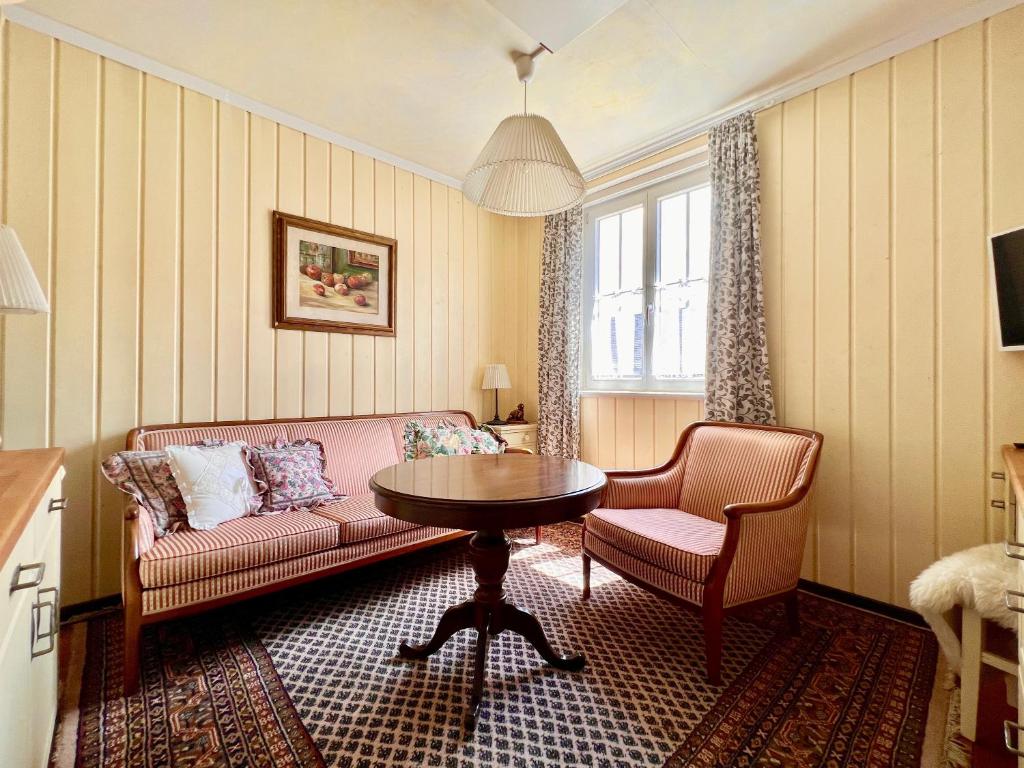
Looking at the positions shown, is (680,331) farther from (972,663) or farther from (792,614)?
(972,663)

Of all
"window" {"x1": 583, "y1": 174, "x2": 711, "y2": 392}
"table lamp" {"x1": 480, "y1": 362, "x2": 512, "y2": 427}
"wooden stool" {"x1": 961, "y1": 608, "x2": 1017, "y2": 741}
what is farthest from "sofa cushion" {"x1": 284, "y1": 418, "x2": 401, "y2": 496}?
"wooden stool" {"x1": 961, "y1": 608, "x2": 1017, "y2": 741}

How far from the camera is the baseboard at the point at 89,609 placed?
7.17 feet

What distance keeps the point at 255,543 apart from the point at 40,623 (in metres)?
0.78

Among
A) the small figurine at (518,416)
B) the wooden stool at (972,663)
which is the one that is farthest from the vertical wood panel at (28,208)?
the wooden stool at (972,663)

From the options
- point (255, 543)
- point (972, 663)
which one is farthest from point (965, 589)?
point (255, 543)

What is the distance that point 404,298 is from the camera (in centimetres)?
358

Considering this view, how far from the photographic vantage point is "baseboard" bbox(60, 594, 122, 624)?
7.17 ft

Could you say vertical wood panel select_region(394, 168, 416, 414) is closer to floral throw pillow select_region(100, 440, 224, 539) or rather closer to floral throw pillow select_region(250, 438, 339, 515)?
floral throw pillow select_region(250, 438, 339, 515)

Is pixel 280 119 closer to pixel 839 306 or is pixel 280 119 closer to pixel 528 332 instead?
pixel 528 332

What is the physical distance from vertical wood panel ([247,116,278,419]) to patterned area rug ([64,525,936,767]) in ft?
4.18

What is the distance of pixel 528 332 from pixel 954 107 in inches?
117

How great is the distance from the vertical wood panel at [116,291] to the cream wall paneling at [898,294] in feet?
11.8

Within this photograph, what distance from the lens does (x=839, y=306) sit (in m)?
2.41

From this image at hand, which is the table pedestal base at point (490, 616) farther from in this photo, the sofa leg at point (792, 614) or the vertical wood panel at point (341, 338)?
the vertical wood panel at point (341, 338)
